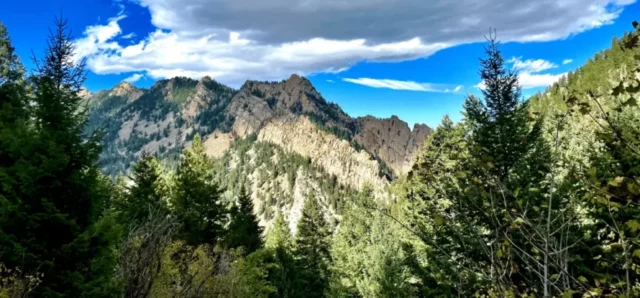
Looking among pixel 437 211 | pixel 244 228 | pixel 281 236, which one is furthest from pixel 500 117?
pixel 281 236

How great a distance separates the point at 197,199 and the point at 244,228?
8027mm

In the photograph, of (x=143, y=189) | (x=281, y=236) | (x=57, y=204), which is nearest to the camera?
(x=57, y=204)

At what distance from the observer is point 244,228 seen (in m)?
32.7

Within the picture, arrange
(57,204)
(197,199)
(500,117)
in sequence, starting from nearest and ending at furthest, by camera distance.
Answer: (57,204) < (500,117) < (197,199)

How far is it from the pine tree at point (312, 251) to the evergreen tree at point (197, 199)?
12632mm

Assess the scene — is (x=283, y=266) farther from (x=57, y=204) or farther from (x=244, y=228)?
(x=57, y=204)

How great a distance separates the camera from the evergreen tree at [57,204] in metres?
10.5

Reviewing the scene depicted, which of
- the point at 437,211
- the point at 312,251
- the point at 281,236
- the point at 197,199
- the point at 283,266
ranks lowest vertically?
the point at 283,266

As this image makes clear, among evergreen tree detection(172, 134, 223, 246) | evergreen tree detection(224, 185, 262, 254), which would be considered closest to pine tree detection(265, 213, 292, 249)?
evergreen tree detection(224, 185, 262, 254)

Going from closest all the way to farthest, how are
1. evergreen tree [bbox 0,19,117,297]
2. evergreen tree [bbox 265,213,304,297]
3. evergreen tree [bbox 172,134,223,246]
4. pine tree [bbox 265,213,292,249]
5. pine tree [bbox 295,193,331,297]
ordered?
evergreen tree [bbox 0,19,117,297]
evergreen tree [bbox 172,134,223,246]
evergreen tree [bbox 265,213,304,297]
pine tree [bbox 265,213,292,249]
pine tree [bbox 295,193,331,297]

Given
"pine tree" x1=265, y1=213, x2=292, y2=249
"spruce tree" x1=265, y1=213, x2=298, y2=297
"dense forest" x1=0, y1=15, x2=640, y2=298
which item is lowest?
"spruce tree" x1=265, y1=213, x2=298, y2=297

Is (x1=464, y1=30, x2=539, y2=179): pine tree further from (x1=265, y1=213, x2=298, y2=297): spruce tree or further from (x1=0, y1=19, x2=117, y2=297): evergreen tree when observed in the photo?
(x1=265, y1=213, x2=298, y2=297): spruce tree

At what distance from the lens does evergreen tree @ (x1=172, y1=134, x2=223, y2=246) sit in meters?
24.5

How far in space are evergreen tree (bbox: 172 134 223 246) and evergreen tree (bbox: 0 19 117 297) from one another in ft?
40.1
